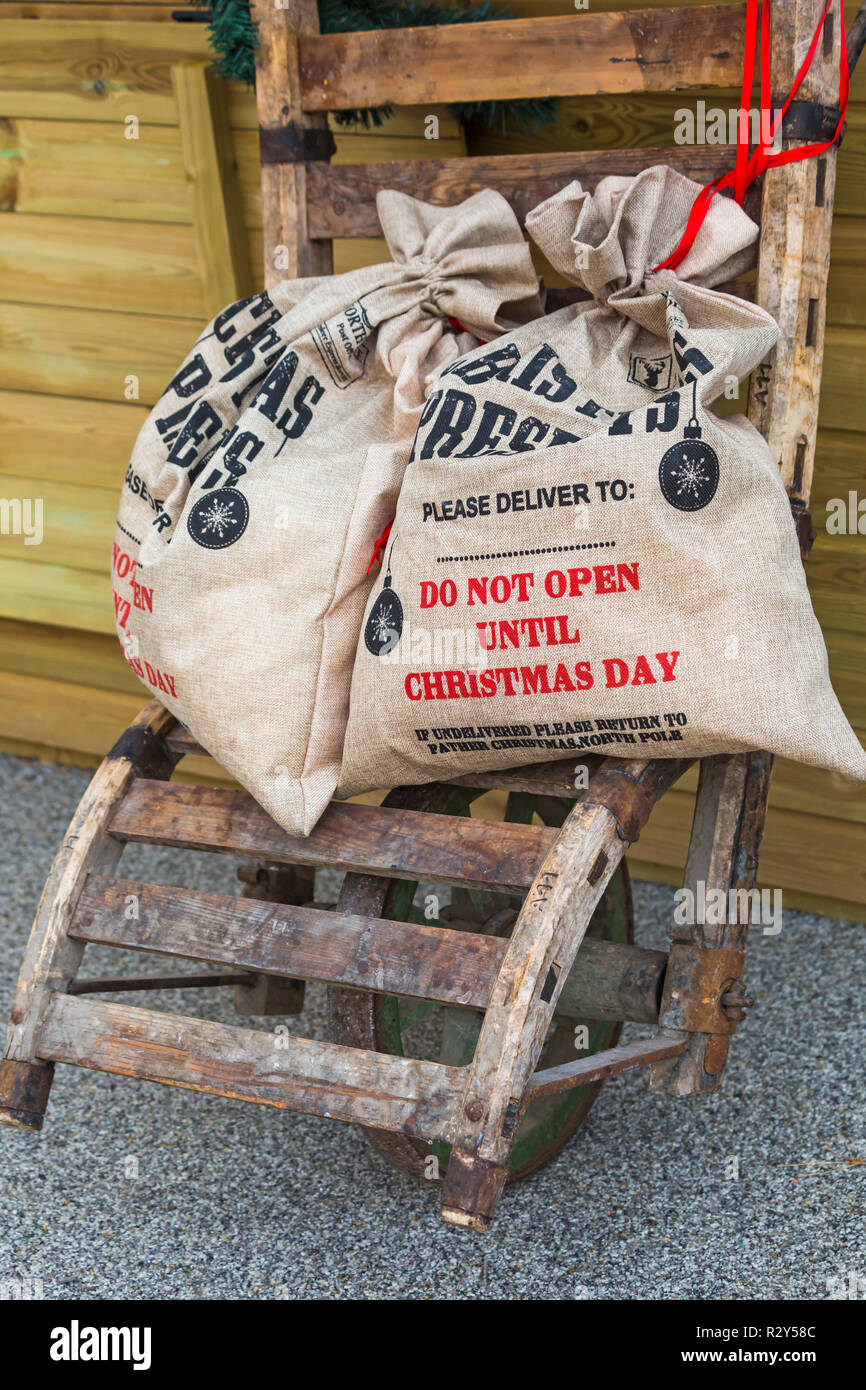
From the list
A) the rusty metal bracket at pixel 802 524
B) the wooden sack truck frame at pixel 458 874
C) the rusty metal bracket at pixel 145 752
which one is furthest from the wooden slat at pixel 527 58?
the rusty metal bracket at pixel 145 752

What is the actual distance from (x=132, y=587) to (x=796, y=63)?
1.28 meters

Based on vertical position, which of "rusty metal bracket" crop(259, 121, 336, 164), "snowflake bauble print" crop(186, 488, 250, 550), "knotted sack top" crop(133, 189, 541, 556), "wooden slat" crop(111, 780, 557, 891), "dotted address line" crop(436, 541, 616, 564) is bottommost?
"wooden slat" crop(111, 780, 557, 891)

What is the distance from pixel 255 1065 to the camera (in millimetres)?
1905

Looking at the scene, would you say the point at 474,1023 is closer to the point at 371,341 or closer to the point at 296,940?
the point at 296,940

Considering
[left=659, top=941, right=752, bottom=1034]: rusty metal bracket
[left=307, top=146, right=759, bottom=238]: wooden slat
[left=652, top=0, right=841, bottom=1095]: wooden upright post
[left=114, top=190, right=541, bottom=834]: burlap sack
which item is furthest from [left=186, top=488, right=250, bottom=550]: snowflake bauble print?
[left=659, top=941, right=752, bottom=1034]: rusty metal bracket

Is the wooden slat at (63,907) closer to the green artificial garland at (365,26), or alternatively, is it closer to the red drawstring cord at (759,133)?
the red drawstring cord at (759,133)

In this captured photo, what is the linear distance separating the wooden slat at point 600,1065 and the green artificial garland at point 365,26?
5.58 ft

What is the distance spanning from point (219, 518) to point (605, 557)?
598 mm

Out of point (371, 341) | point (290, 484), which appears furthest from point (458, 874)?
point (371, 341)

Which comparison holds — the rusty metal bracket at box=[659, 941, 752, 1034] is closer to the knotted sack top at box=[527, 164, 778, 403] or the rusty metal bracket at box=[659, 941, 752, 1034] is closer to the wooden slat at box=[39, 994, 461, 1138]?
the wooden slat at box=[39, 994, 461, 1138]

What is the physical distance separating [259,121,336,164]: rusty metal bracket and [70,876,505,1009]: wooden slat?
1.30 m

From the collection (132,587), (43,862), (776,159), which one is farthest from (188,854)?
(776,159)

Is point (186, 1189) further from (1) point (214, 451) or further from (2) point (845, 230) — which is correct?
(2) point (845, 230)

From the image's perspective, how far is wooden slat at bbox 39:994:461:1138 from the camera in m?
1.80
